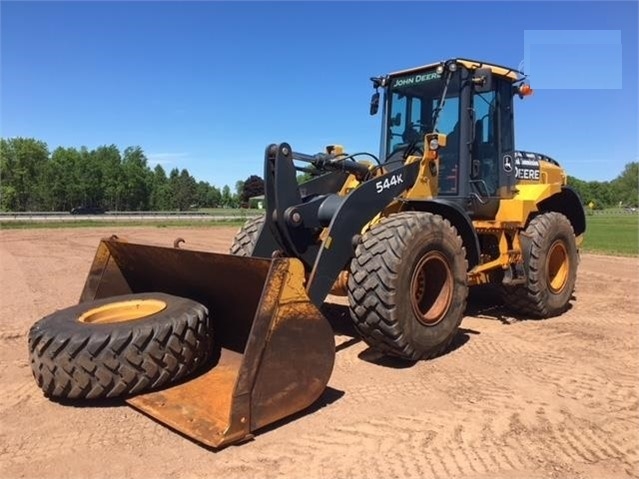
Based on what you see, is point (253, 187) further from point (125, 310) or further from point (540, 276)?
point (540, 276)

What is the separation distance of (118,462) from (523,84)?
22.0 feet

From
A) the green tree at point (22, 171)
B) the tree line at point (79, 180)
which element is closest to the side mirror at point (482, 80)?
the tree line at point (79, 180)

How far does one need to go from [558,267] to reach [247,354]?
594 centimetres

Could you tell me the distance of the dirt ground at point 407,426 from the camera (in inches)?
123

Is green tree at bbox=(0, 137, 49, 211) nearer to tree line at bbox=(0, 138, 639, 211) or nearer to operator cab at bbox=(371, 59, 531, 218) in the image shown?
tree line at bbox=(0, 138, 639, 211)

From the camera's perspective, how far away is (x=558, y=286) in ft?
25.0

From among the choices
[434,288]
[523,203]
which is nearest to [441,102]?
[523,203]

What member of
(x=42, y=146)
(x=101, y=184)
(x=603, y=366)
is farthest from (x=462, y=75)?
(x=101, y=184)

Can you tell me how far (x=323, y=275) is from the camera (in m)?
4.66

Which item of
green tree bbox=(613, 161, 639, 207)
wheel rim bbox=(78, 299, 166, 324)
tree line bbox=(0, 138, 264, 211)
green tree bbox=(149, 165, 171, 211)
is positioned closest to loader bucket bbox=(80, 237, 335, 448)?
wheel rim bbox=(78, 299, 166, 324)

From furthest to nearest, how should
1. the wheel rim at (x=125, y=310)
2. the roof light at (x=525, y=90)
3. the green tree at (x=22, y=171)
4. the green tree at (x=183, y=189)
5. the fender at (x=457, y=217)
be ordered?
the green tree at (x=183, y=189), the green tree at (x=22, y=171), the roof light at (x=525, y=90), the fender at (x=457, y=217), the wheel rim at (x=125, y=310)

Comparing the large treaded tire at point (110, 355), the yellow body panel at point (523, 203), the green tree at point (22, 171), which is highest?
the green tree at point (22, 171)

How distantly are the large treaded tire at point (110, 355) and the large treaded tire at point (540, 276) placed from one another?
4.59 metres

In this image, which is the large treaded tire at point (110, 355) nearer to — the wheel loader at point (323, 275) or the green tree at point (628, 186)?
the wheel loader at point (323, 275)
